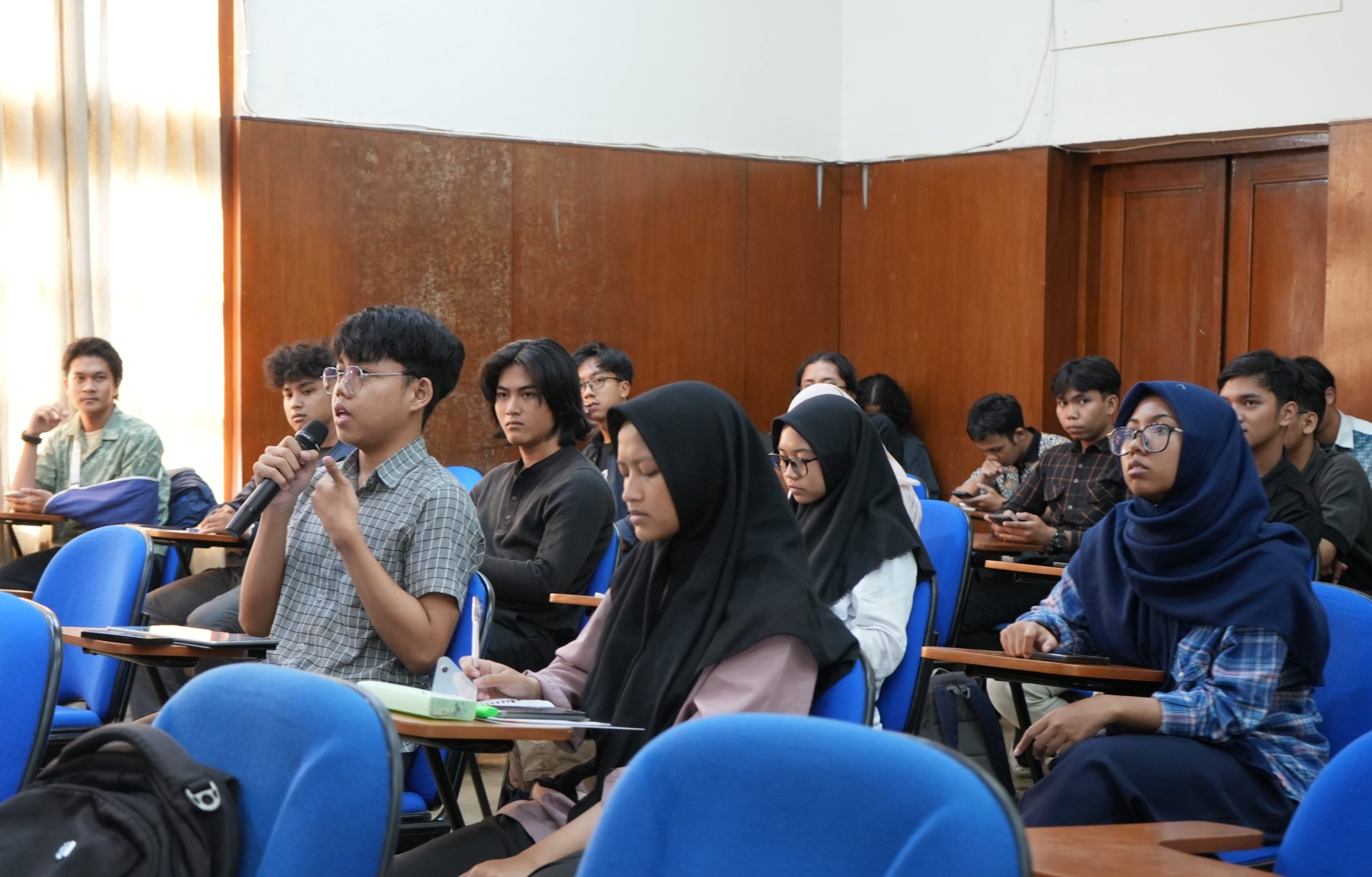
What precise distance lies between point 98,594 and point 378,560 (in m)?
1.05

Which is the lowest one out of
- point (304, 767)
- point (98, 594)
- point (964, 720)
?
point (964, 720)

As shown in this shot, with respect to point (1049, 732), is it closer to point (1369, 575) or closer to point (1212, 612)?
point (1212, 612)

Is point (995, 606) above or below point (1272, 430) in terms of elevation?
below

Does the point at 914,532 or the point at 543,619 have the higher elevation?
the point at 914,532

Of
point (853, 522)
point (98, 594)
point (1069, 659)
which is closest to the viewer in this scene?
point (1069, 659)

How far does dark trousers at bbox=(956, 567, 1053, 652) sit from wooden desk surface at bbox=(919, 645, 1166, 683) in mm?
2329

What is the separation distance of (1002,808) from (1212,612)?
1406 mm

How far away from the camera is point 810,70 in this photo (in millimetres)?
7590

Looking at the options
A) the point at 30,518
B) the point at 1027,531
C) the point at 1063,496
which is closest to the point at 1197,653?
the point at 1027,531

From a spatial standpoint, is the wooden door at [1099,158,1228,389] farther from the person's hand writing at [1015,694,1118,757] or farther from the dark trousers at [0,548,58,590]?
the dark trousers at [0,548,58,590]

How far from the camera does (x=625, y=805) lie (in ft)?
4.40

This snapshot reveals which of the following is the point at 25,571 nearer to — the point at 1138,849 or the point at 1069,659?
the point at 1069,659

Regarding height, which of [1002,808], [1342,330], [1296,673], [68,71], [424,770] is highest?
[68,71]

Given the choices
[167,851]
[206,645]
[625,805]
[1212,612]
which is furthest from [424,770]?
[1212,612]
